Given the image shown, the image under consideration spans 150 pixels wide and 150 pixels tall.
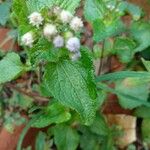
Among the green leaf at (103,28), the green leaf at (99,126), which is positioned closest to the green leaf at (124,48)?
the green leaf at (103,28)

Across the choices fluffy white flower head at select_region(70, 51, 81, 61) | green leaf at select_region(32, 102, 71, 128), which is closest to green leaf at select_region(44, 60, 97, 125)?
fluffy white flower head at select_region(70, 51, 81, 61)

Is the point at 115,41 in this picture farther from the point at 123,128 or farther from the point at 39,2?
the point at 39,2

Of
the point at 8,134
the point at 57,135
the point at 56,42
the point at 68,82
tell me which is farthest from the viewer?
the point at 8,134

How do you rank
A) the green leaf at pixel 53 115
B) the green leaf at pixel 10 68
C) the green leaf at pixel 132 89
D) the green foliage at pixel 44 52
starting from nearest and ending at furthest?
the green foliage at pixel 44 52 → the green leaf at pixel 10 68 → the green leaf at pixel 53 115 → the green leaf at pixel 132 89

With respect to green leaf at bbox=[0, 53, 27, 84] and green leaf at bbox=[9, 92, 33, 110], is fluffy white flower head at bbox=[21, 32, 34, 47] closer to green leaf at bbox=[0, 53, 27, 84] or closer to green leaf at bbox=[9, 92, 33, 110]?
green leaf at bbox=[0, 53, 27, 84]

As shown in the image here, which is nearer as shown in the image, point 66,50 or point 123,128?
point 66,50

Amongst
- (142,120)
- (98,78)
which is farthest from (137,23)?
(98,78)

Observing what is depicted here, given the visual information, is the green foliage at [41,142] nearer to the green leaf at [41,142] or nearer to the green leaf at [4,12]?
the green leaf at [41,142]
